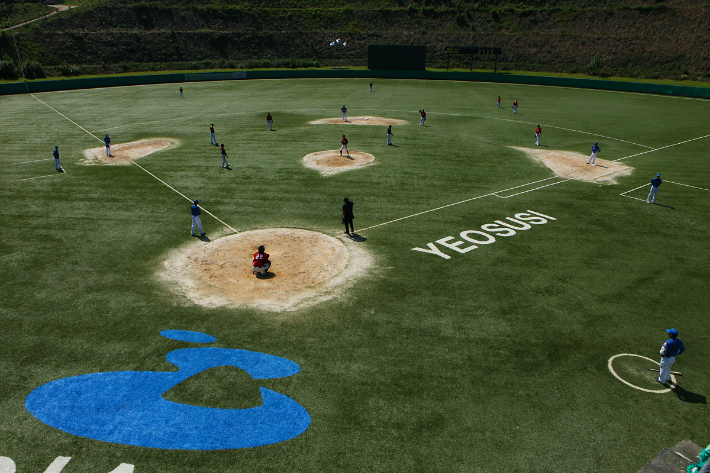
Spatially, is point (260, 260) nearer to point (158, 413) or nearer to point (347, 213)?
point (347, 213)

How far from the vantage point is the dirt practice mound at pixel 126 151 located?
30031mm

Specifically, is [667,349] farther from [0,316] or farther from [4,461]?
[0,316]

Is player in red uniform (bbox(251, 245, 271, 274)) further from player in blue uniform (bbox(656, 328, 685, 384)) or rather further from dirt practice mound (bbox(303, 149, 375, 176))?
dirt practice mound (bbox(303, 149, 375, 176))

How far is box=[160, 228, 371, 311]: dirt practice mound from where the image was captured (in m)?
14.4

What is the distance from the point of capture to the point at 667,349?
10227 millimetres

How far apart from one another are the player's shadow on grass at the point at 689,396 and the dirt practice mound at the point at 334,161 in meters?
20.3

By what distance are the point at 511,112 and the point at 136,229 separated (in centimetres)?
3937

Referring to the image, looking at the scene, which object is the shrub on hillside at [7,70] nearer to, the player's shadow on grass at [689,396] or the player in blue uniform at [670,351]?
the player in blue uniform at [670,351]

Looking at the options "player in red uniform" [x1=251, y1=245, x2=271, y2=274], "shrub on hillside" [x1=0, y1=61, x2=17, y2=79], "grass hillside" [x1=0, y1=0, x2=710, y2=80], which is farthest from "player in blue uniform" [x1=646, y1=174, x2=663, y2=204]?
"shrub on hillside" [x1=0, y1=61, x2=17, y2=79]

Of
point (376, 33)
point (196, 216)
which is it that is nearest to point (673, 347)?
point (196, 216)

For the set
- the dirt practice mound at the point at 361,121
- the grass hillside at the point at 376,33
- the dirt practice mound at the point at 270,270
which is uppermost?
the grass hillside at the point at 376,33

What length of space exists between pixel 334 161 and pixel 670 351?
2241 cm

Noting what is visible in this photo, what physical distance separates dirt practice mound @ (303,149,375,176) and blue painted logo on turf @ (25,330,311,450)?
18.0m

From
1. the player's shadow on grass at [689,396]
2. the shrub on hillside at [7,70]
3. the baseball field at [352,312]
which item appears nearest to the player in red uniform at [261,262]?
the baseball field at [352,312]
